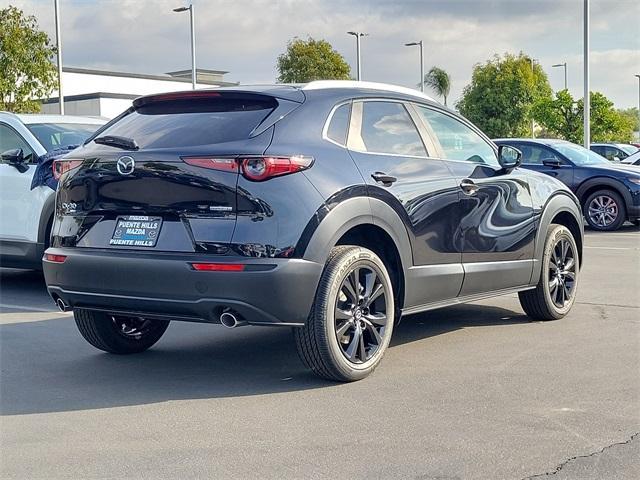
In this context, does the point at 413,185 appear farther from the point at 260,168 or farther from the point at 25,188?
the point at 25,188

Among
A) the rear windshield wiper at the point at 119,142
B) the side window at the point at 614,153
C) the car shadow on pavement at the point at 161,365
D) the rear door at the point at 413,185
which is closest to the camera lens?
the car shadow on pavement at the point at 161,365

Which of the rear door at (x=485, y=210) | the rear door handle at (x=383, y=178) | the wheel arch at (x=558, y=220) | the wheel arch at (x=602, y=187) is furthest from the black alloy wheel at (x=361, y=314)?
the wheel arch at (x=602, y=187)

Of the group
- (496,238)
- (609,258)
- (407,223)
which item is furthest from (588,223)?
(407,223)

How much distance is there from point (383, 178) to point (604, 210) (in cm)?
1180

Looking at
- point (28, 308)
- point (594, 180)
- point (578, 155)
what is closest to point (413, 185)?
point (28, 308)

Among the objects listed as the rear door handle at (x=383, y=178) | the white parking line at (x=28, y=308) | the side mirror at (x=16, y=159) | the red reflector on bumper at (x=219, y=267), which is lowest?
the white parking line at (x=28, y=308)

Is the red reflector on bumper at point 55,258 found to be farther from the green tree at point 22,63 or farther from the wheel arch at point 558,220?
the green tree at point 22,63

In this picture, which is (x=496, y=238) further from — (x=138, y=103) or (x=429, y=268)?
(x=138, y=103)

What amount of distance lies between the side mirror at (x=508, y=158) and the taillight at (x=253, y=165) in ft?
7.69

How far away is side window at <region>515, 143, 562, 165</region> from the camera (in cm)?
1706

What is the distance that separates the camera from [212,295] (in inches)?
199

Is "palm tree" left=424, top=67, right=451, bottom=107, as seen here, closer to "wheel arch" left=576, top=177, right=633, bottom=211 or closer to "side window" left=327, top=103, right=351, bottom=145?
"wheel arch" left=576, top=177, right=633, bottom=211

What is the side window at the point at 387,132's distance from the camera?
19.3ft

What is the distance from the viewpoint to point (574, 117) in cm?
3866
